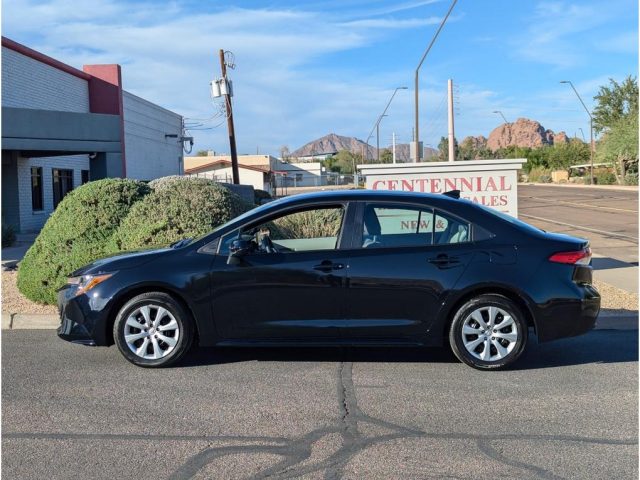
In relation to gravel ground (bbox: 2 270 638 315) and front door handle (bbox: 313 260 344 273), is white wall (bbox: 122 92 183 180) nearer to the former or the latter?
gravel ground (bbox: 2 270 638 315)

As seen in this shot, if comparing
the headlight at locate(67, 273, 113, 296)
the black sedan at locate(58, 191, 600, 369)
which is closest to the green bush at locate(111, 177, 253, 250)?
the headlight at locate(67, 273, 113, 296)

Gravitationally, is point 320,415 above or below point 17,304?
below

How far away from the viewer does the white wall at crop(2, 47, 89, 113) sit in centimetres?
2158

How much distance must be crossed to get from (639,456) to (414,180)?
7910 millimetres

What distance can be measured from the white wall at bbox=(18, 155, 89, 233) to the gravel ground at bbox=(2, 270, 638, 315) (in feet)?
43.3

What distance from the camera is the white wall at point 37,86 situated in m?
21.6

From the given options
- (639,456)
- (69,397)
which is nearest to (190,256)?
(69,397)

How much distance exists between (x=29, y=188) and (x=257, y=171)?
45.2 m

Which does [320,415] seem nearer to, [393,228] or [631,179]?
[393,228]

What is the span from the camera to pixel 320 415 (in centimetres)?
531

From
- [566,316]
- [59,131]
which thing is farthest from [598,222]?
[566,316]

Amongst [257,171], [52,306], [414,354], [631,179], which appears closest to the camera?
[414,354]

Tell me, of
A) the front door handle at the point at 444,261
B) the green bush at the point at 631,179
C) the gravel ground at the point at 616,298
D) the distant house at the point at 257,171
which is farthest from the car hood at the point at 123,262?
the green bush at the point at 631,179

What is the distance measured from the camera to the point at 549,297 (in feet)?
20.9
